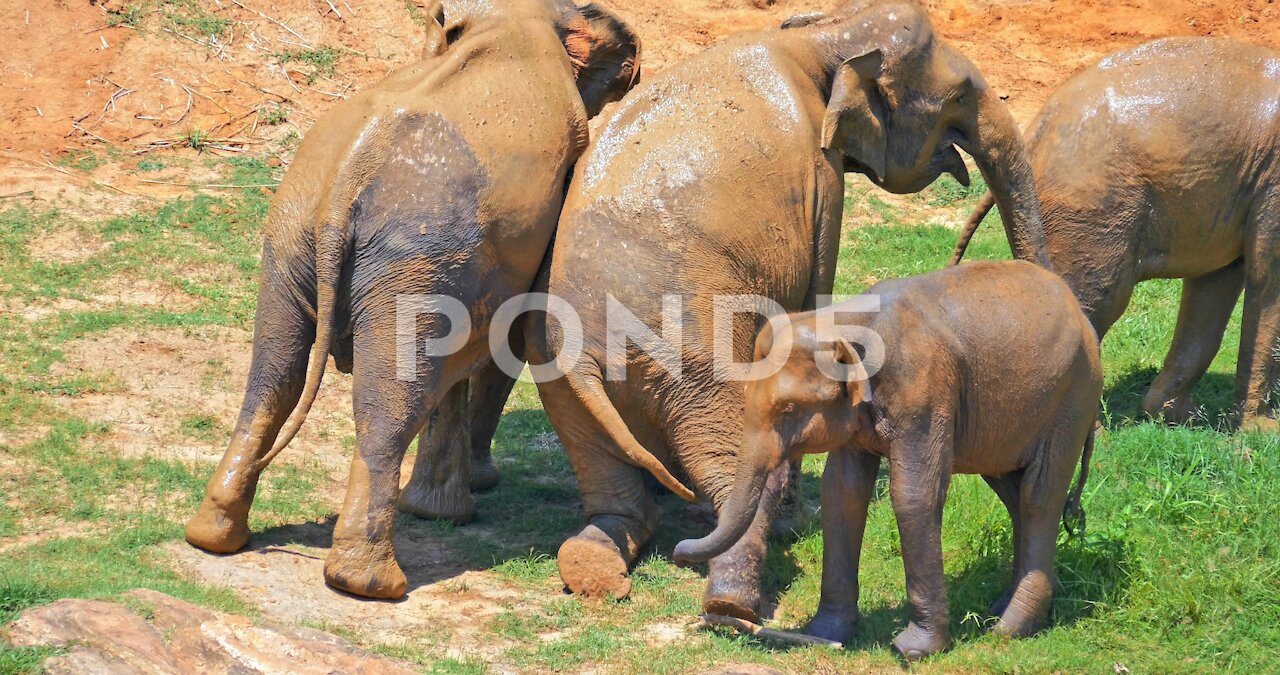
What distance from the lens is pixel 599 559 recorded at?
20.9 feet

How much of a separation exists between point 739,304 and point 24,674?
3.22 meters

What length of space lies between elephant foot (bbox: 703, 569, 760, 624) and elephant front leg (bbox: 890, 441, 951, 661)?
0.65m

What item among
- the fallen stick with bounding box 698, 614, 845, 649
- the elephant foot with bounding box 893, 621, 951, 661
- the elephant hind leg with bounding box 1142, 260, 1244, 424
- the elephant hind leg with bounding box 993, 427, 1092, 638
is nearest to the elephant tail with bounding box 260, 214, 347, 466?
the fallen stick with bounding box 698, 614, 845, 649

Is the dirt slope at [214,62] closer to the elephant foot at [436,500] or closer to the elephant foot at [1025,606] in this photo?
the elephant foot at [436,500]

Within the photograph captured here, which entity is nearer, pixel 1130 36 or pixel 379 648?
pixel 379 648

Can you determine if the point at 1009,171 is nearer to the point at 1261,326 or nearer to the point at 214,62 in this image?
the point at 1261,326

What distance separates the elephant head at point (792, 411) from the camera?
5180 mm

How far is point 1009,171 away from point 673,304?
2073 mm

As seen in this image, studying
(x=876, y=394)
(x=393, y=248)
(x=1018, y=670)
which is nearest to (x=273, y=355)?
(x=393, y=248)

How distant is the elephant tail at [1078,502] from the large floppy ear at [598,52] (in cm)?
299

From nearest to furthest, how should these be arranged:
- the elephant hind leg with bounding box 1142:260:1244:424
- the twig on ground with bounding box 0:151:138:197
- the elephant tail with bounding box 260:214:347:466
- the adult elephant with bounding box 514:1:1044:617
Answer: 1. the elephant tail with bounding box 260:214:347:466
2. the adult elephant with bounding box 514:1:1044:617
3. the elephant hind leg with bounding box 1142:260:1244:424
4. the twig on ground with bounding box 0:151:138:197

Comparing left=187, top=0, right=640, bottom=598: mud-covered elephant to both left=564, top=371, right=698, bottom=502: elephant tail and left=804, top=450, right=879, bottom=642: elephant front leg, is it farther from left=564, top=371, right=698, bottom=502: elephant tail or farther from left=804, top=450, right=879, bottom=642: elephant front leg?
left=804, top=450, right=879, bottom=642: elephant front leg

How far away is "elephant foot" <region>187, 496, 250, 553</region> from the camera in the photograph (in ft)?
20.9

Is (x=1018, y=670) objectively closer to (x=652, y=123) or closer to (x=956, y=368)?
(x=956, y=368)
